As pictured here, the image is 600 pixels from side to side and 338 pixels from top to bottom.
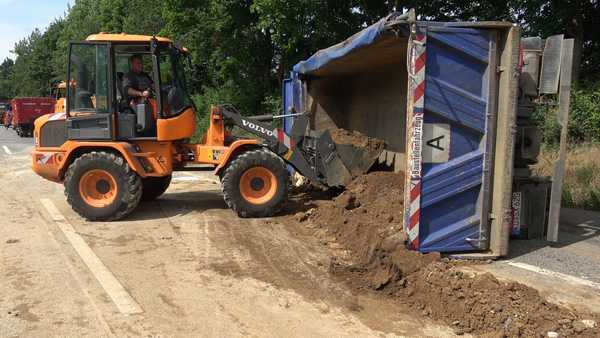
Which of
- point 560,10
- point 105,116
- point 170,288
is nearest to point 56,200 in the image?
point 105,116

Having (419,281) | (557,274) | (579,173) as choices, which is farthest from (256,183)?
(579,173)

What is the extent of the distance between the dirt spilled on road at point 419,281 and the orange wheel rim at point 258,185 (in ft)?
2.19

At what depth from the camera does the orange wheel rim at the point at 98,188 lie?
7586 mm

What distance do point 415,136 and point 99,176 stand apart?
4697mm

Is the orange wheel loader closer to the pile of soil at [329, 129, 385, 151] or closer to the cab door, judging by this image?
the cab door

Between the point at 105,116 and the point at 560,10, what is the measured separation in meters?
11.8

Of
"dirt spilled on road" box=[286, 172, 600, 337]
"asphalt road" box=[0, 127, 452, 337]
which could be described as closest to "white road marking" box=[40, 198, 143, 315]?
"asphalt road" box=[0, 127, 452, 337]

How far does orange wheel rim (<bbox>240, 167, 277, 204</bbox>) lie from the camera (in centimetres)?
776

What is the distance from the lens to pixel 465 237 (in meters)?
5.52

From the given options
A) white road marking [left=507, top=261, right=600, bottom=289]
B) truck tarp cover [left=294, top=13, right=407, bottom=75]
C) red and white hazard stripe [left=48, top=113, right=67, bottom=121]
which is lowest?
white road marking [left=507, top=261, right=600, bottom=289]

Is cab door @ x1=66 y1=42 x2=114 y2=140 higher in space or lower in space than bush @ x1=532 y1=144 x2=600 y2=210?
higher

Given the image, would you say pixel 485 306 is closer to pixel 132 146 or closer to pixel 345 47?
pixel 345 47

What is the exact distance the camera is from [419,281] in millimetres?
4922

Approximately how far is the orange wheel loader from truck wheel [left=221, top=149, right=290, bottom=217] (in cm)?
1
